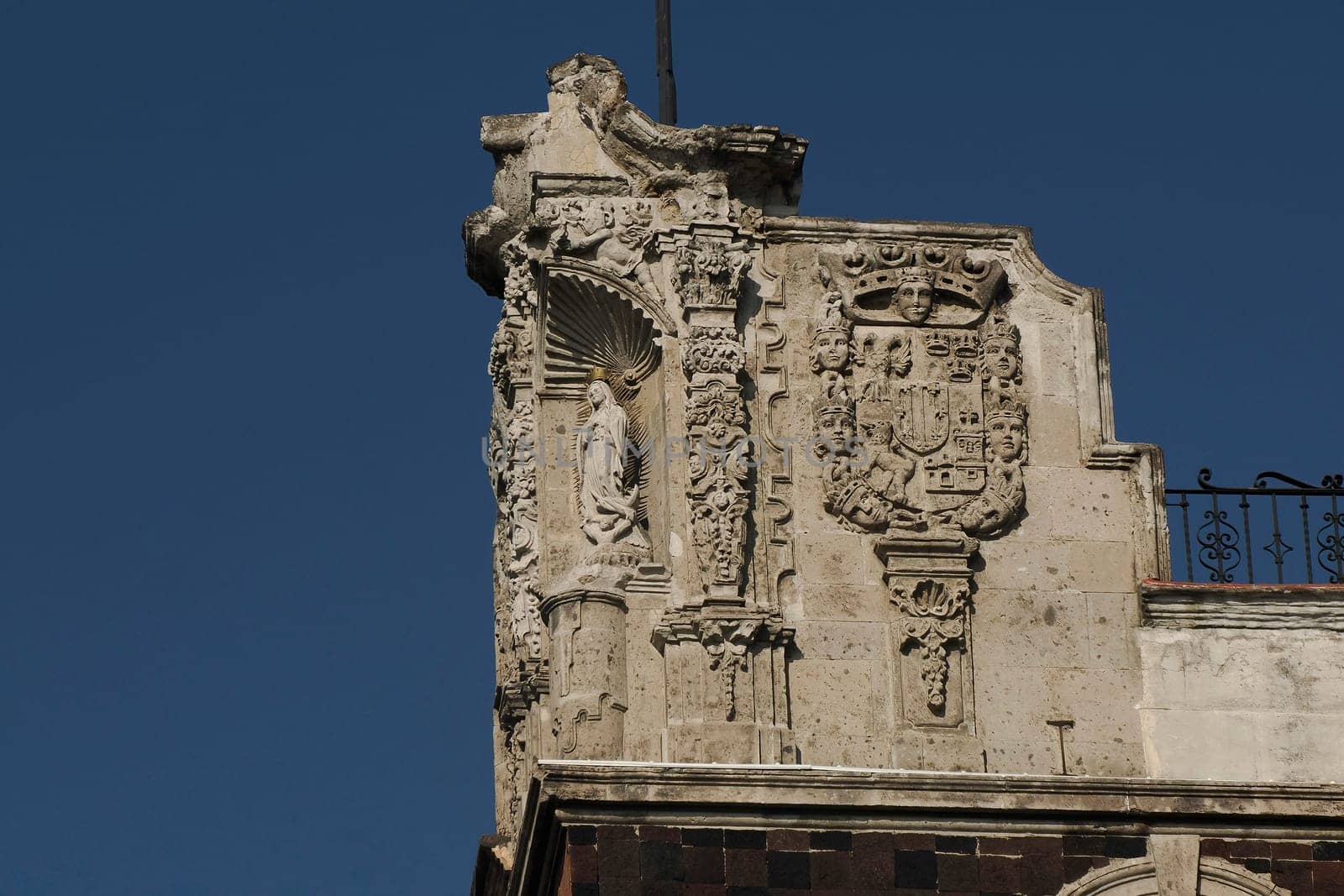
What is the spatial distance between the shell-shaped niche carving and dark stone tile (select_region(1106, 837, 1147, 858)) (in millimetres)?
4971

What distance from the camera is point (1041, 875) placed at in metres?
31.1

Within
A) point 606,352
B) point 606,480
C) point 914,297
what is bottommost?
point 606,480

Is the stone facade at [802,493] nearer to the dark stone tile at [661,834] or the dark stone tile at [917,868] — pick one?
the dark stone tile at [661,834]

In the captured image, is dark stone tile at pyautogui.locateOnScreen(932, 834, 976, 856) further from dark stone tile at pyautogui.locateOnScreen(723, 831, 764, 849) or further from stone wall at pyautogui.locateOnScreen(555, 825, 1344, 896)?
dark stone tile at pyautogui.locateOnScreen(723, 831, 764, 849)

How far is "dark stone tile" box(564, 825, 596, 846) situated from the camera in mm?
30734

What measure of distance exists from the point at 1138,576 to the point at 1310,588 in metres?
1.45

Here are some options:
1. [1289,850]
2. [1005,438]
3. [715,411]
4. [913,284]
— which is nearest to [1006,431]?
[1005,438]

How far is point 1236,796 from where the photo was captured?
103ft

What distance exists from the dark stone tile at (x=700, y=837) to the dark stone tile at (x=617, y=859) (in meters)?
0.38

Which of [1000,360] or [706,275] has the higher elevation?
[706,275]

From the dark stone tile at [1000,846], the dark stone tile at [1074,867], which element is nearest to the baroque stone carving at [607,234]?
the dark stone tile at [1000,846]

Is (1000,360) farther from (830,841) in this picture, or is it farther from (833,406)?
(830,841)

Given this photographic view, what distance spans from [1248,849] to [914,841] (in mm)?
2607

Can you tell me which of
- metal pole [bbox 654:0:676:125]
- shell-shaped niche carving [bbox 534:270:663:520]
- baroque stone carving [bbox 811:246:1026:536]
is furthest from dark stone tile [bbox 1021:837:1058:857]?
metal pole [bbox 654:0:676:125]
